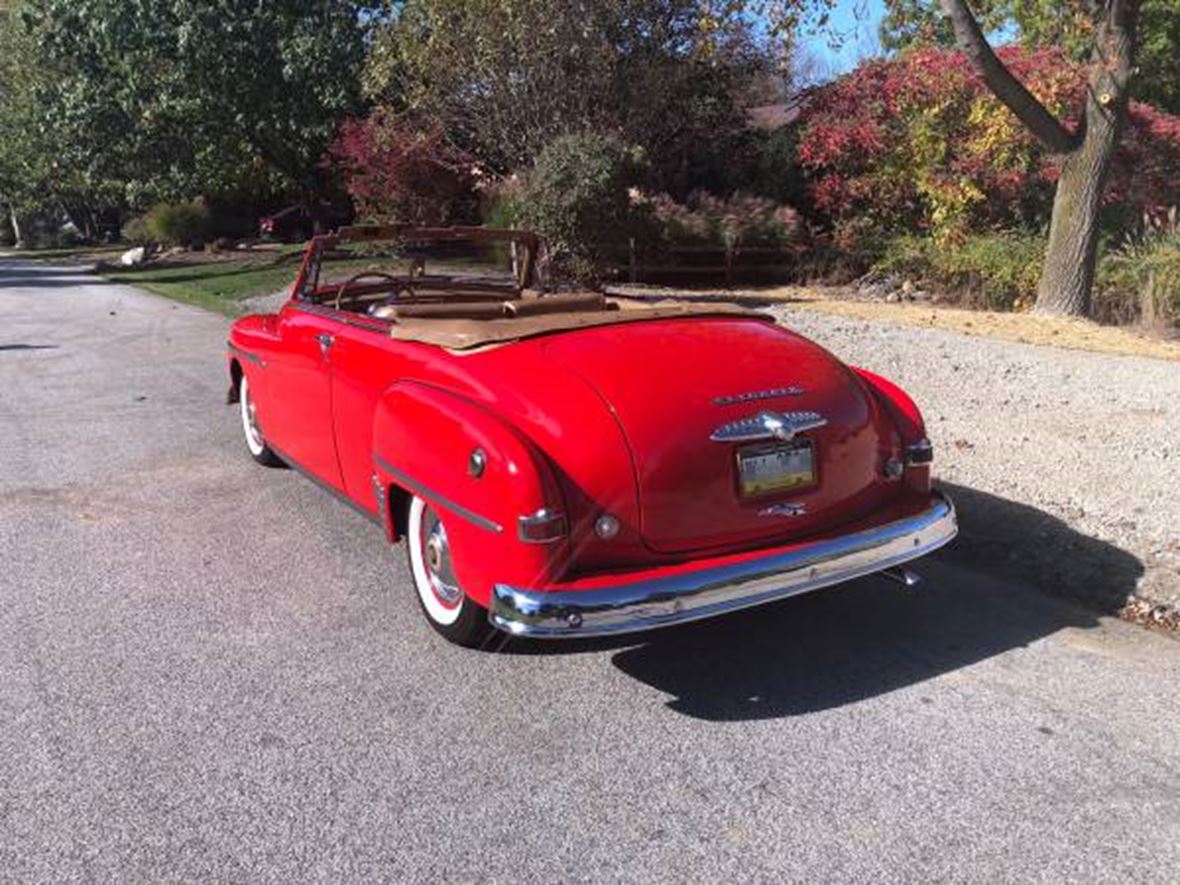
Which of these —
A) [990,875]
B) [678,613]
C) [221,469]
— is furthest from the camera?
[221,469]

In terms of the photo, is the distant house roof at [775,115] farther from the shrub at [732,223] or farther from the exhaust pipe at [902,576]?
the exhaust pipe at [902,576]

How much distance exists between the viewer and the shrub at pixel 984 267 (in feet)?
44.1

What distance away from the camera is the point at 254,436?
657cm

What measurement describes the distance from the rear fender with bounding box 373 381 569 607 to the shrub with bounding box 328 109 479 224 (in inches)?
573

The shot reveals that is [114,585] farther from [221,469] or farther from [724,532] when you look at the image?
[724,532]

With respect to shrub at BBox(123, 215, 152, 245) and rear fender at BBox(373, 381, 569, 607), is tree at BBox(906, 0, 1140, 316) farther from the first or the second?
shrub at BBox(123, 215, 152, 245)

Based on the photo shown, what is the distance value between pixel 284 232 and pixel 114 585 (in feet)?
108

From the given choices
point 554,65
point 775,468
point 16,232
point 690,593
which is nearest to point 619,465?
point 690,593

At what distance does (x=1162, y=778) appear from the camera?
10.3ft

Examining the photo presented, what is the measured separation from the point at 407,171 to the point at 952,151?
9121 mm

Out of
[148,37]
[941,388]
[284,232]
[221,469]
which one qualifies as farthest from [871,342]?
[284,232]

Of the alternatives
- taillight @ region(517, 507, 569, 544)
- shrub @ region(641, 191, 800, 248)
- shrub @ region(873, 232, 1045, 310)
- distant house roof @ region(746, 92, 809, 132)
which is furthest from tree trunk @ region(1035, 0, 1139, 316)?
taillight @ region(517, 507, 569, 544)

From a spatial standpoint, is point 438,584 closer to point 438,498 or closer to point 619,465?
point 438,498

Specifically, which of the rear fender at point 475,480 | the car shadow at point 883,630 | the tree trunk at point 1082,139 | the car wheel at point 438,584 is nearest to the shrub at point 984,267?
the tree trunk at point 1082,139
